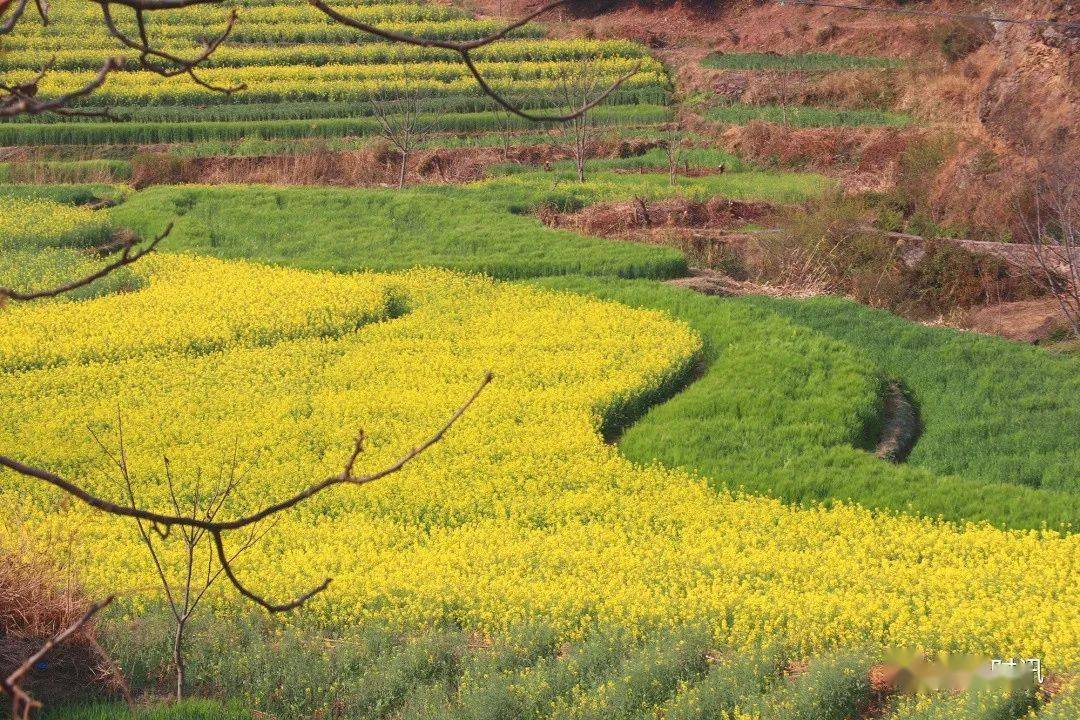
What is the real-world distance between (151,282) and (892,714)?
18634 millimetres

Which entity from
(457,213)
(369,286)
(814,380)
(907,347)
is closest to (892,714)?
(814,380)

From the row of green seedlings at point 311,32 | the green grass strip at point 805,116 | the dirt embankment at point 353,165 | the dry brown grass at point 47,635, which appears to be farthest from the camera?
the row of green seedlings at point 311,32

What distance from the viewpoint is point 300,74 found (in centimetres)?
4900

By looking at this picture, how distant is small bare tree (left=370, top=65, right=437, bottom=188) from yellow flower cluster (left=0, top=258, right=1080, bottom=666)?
16.4m

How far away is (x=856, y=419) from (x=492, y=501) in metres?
4.77

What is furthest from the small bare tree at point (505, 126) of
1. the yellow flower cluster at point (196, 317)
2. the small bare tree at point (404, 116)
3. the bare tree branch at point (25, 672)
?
the bare tree branch at point (25, 672)

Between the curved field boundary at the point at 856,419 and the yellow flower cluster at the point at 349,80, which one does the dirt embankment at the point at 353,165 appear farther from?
the curved field boundary at the point at 856,419

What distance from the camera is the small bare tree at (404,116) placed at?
37844 millimetres

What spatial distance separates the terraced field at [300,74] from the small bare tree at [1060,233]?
23.0m

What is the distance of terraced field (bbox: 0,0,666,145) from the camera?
139 ft

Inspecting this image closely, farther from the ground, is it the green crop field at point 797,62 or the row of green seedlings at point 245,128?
the green crop field at point 797,62

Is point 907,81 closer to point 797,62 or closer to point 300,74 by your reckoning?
point 797,62

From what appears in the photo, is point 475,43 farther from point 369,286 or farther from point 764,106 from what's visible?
point 764,106

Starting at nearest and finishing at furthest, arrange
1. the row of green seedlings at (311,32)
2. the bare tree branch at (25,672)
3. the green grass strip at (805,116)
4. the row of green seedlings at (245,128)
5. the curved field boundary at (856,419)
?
1. the bare tree branch at (25,672)
2. the curved field boundary at (856,419)
3. the row of green seedlings at (245,128)
4. the green grass strip at (805,116)
5. the row of green seedlings at (311,32)
